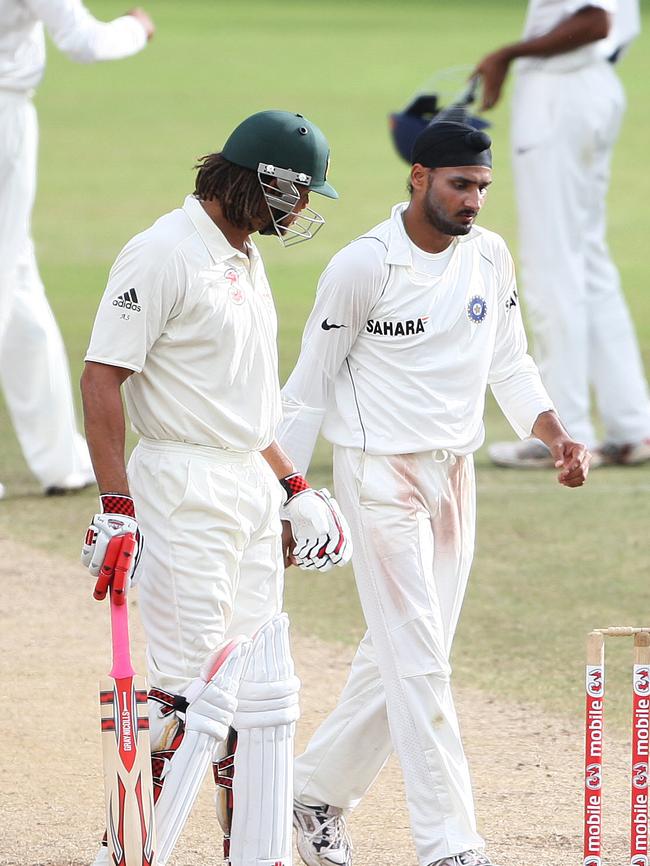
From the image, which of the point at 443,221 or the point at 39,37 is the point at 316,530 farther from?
the point at 39,37

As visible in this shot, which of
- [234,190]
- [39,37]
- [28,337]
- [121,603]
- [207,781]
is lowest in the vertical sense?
[207,781]

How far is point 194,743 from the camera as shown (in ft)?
14.0

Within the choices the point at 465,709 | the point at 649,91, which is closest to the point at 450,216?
the point at 465,709

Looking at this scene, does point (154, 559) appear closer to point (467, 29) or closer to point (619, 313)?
point (619, 313)

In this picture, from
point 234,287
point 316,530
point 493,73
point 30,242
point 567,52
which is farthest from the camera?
point 567,52

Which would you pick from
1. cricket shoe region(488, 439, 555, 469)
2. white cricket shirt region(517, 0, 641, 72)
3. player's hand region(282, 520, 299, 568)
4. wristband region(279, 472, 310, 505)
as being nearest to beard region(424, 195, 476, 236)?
wristband region(279, 472, 310, 505)

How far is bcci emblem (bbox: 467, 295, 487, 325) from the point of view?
4.85 m

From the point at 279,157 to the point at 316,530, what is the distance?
3.11 feet

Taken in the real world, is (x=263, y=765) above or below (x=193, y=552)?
below

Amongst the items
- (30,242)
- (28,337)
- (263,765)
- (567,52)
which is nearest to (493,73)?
(567,52)

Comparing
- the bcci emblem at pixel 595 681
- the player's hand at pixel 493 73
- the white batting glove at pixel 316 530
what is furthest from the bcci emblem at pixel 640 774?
the player's hand at pixel 493 73

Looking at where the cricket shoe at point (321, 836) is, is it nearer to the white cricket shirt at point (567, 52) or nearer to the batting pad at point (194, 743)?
the batting pad at point (194, 743)

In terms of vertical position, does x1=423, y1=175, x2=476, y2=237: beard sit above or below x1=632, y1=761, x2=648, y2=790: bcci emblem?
above

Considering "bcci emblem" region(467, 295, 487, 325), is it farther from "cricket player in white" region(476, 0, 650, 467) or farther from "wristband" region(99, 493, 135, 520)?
"cricket player in white" region(476, 0, 650, 467)
